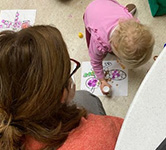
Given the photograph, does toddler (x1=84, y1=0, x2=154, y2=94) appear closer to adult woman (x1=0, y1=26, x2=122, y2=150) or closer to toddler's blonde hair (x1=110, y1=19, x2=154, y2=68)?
toddler's blonde hair (x1=110, y1=19, x2=154, y2=68)

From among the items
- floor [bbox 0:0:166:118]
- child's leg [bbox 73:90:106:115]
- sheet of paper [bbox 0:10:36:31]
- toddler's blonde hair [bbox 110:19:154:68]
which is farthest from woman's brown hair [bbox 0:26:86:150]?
sheet of paper [bbox 0:10:36:31]

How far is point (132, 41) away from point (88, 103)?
31 centimetres

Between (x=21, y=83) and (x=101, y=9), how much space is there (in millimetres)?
734

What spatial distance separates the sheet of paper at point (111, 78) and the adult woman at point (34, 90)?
711mm

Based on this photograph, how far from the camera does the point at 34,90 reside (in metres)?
0.54

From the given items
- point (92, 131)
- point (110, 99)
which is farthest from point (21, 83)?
point (110, 99)

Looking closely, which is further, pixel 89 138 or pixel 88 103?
pixel 88 103

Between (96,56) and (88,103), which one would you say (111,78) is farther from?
(88,103)

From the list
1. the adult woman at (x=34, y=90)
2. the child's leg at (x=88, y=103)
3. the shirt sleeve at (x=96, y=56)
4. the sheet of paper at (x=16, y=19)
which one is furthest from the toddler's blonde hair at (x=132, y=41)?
the sheet of paper at (x=16, y=19)

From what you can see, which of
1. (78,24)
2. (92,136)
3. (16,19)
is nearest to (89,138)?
(92,136)

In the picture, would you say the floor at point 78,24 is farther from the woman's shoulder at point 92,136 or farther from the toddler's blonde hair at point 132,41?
the woman's shoulder at point 92,136

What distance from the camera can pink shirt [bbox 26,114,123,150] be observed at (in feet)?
2.06

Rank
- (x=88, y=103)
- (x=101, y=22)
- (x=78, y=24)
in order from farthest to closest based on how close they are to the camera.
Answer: (x=78, y=24), (x=101, y=22), (x=88, y=103)

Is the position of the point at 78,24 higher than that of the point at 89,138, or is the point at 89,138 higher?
the point at 89,138
